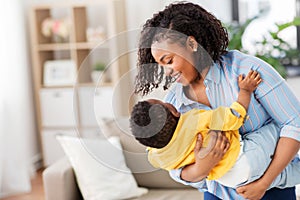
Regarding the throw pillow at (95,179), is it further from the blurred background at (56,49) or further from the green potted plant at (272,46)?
the green potted plant at (272,46)

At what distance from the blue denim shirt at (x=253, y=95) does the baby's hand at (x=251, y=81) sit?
0.01 meters

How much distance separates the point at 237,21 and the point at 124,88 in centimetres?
337

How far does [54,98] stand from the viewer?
4.55 meters

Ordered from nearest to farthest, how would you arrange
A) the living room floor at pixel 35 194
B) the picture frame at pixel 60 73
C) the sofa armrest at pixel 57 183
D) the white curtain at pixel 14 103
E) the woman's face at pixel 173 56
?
the woman's face at pixel 173 56, the sofa armrest at pixel 57 183, the living room floor at pixel 35 194, the white curtain at pixel 14 103, the picture frame at pixel 60 73

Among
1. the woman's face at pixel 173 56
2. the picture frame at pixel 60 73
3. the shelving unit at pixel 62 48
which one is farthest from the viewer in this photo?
the picture frame at pixel 60 73

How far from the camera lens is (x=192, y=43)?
3.85 feet

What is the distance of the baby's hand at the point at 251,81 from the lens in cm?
123

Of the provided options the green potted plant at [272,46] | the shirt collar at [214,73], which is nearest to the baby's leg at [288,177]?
the shirt collar at [214,73]

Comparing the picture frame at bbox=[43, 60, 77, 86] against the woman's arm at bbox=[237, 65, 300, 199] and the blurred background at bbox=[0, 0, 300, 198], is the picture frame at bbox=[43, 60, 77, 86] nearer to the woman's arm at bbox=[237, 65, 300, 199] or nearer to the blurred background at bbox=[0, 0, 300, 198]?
the blurred background at bbox=[0, 0, 300, 198]

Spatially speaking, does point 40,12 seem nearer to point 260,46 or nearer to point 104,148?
point 260,46

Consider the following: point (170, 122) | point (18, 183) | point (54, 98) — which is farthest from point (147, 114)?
point (54, 98)

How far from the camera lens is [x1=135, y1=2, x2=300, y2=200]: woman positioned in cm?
117

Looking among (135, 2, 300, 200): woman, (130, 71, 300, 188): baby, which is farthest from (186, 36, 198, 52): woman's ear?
(130, 71, 300, 188): baby

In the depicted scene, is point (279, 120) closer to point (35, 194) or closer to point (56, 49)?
point (35, 194)
